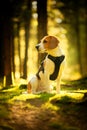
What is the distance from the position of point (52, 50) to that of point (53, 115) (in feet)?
6.46

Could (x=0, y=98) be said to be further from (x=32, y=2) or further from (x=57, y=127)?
(x=32, y=2)

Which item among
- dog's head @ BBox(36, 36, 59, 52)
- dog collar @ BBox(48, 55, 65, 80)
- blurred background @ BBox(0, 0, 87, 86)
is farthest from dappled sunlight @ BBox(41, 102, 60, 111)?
blurred background @ BBox(0, 0, 87, 86)

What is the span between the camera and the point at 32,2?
15195 millimetres

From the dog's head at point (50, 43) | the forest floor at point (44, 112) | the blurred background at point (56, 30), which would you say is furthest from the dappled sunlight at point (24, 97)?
the blurred background at point (56, 30)

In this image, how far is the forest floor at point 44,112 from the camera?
6246mm

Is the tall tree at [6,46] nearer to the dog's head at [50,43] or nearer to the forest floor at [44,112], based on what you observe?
the dog's head at [50,43]

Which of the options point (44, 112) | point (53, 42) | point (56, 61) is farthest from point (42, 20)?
point (44, 112)

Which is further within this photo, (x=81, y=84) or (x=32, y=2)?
(x=32, y=2)

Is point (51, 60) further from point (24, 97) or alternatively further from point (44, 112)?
point (44, 112)

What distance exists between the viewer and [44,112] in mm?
6914

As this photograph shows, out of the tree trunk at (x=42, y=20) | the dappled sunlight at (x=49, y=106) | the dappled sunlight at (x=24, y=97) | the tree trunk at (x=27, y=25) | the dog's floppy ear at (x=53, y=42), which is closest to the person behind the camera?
the dappled sunlight at (x=49, y=106)

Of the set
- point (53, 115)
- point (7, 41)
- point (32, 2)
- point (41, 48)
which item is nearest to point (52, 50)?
point (41, 48)

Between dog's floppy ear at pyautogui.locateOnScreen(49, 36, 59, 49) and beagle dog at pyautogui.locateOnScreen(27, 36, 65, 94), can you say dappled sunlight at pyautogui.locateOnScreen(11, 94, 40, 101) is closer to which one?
beagle dog at pyautogui.locateOnScreen(27, 36, 65, 94)

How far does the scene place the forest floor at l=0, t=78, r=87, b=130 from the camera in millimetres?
6246
